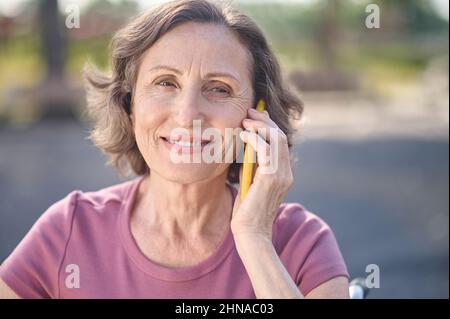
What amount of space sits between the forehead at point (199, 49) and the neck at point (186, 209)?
374 mm

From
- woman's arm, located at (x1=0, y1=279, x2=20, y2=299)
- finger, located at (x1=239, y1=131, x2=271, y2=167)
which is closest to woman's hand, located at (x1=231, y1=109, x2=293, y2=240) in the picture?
finger, located at (x1=239, y1=131, x2=271, y2=167)

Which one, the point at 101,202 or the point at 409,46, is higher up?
the point at 409,46

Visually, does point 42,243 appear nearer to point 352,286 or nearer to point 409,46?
point 352,286

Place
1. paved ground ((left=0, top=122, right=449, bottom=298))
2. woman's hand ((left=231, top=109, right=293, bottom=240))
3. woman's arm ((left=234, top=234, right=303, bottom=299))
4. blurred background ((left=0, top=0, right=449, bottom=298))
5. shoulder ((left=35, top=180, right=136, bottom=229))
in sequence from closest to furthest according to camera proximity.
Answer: woman's arm ((left=234, top=234, right=303, bottom=299)) → woman's hand ((left=231, top=109, right=293, bottom=240)) → shoulder ((left=35, top=180, right=136, bottom=229)) → paved ground ((left=0, top=122, right=449, bottom=298)) → blurred background ((left=0, top=0, right=449, bottom=298))

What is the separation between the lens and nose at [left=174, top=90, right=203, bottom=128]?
1.89 metres

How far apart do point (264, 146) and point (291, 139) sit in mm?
459

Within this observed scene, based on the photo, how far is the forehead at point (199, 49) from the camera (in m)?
1.91

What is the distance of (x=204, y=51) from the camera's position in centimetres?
192

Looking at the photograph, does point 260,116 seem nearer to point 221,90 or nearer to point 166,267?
point 221,90

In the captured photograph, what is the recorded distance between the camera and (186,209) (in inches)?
84.0

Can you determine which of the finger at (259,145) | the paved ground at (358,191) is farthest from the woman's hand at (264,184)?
the paved ground at (358,191)

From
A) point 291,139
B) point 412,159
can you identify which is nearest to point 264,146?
point 291,139

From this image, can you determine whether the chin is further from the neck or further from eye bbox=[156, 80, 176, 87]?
eye bbox=[156, 80, 176, 87]

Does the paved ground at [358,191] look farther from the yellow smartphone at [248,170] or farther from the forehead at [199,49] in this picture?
the forehead at [199,49]
